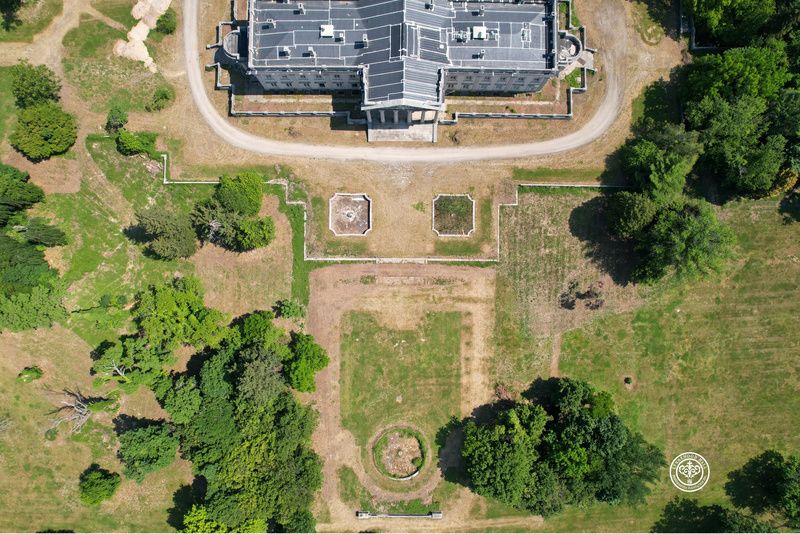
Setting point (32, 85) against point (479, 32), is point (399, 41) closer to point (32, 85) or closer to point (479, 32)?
point (479, 32)

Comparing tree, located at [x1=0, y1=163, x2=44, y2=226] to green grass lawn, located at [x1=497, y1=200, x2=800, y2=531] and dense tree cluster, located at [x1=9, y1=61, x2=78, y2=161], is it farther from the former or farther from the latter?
green grass lawn, located at [x1=497, y1=200, x2=800, y2=531]

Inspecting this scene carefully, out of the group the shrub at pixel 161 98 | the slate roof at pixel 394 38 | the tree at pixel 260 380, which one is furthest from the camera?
the shrub at pixel 161 98

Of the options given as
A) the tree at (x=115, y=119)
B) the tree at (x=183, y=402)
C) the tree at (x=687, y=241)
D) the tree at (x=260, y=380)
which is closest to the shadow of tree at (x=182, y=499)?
the tree at (x=183, y=402)

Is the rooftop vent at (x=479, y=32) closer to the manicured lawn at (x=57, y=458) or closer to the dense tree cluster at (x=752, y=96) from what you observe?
the dense tree cluster at (x=752, y=96)

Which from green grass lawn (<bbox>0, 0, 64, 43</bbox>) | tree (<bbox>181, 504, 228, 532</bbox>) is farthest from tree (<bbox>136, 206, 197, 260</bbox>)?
tree (<bbox>181, 504, 228, 532</bbox>)

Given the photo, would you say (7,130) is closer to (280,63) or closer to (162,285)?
(162,285)
